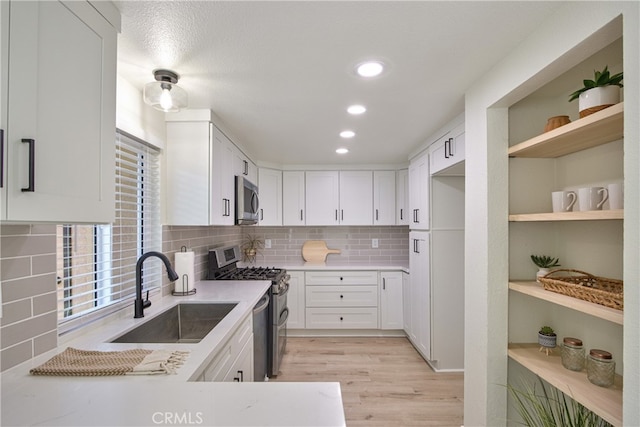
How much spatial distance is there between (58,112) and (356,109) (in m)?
1.67

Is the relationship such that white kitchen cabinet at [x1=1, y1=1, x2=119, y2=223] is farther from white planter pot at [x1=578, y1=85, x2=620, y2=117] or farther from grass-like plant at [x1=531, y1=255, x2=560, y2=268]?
grass-like plant at [x1=531, y1=255, x2=560, y2=268]

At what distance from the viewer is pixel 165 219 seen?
2184mm

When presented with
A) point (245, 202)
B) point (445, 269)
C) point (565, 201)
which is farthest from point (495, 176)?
point (245, 202)

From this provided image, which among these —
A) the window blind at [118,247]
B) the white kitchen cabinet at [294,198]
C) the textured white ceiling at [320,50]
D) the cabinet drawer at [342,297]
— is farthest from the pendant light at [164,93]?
the cabinet drawer at [342,297]

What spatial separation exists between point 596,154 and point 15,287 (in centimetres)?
245

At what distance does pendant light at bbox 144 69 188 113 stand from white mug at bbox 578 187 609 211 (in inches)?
74.5

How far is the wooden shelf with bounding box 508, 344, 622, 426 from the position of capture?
108 cm

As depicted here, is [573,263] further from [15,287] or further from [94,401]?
[15,287]

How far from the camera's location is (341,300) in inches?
154

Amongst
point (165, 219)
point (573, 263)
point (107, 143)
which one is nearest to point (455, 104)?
point (573, 263)

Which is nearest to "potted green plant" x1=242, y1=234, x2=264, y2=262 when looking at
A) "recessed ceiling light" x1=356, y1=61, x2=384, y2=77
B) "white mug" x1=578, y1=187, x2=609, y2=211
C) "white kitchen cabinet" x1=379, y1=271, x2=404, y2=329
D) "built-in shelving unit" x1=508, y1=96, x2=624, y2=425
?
"white kitchen cabinet" x1=379, y1=271, x2=404, y2=329

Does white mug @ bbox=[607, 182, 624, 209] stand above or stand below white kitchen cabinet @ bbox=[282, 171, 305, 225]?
below

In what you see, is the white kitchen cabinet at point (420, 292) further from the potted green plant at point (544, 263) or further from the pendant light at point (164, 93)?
the pendant light at point (164, 93)

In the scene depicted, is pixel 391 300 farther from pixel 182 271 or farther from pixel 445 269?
pixel 182 271
